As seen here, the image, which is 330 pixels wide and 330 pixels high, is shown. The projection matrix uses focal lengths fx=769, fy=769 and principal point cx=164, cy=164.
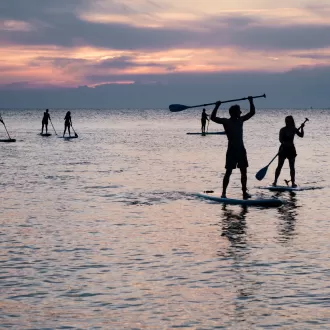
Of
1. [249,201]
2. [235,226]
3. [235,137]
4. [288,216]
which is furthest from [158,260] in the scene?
[235,137]

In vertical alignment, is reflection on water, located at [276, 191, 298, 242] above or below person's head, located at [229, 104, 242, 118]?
below

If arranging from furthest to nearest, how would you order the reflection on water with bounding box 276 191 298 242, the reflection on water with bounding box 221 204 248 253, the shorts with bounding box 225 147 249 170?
the shorts with bounding box 225 147 249 170, the reflection on water with bounding box 276 191 298 242, the reflection on water with bounding box 221 204 248 253

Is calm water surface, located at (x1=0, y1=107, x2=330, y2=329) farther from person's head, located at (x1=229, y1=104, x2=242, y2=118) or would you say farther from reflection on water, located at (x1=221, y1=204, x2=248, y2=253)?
person's head, located at (x1=229, y1=104, x2=242, y2=118)

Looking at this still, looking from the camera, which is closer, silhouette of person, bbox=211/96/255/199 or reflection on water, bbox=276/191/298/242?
reflection on water, bbox=276/191/298/242

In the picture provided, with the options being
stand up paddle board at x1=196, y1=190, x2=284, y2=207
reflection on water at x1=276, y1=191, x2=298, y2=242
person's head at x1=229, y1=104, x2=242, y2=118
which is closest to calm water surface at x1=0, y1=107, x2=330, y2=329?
reflection on water at x1=276, y1=191, x2=298, y2=242

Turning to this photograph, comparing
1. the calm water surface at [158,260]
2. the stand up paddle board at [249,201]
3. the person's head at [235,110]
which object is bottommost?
the calm water surface at [158,260]

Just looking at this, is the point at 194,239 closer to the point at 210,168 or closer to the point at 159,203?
the point at 159,203

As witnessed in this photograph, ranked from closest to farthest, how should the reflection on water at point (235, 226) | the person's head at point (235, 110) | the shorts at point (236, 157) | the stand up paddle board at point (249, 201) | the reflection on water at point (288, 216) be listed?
the reflection on water at point (235, 226) → the reflection on water at point (288, 216) → the stand up paddle board at point (249, 201) → the person's head at point (235, 110) → the shorts at point (236, 157)

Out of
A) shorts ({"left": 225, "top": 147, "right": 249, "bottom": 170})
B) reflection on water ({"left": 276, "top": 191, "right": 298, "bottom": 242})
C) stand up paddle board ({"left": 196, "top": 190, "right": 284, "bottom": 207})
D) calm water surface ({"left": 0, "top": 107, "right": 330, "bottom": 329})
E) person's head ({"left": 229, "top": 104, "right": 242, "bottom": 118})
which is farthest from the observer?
shorts ({"left": 225, "top": 147, "right": 249, "bottom": 170})

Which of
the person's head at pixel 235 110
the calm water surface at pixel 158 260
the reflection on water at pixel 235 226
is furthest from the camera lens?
the person's head at pixel 235 110

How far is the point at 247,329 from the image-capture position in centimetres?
680

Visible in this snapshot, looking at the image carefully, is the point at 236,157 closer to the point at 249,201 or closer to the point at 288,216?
the point at 249,201

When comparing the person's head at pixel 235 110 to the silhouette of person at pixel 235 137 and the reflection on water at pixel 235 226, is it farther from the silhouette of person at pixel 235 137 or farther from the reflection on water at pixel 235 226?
the reflection on water at pixel 235 226

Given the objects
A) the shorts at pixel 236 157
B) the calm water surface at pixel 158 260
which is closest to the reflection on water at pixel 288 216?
the calm water surface at pixel 158 260
